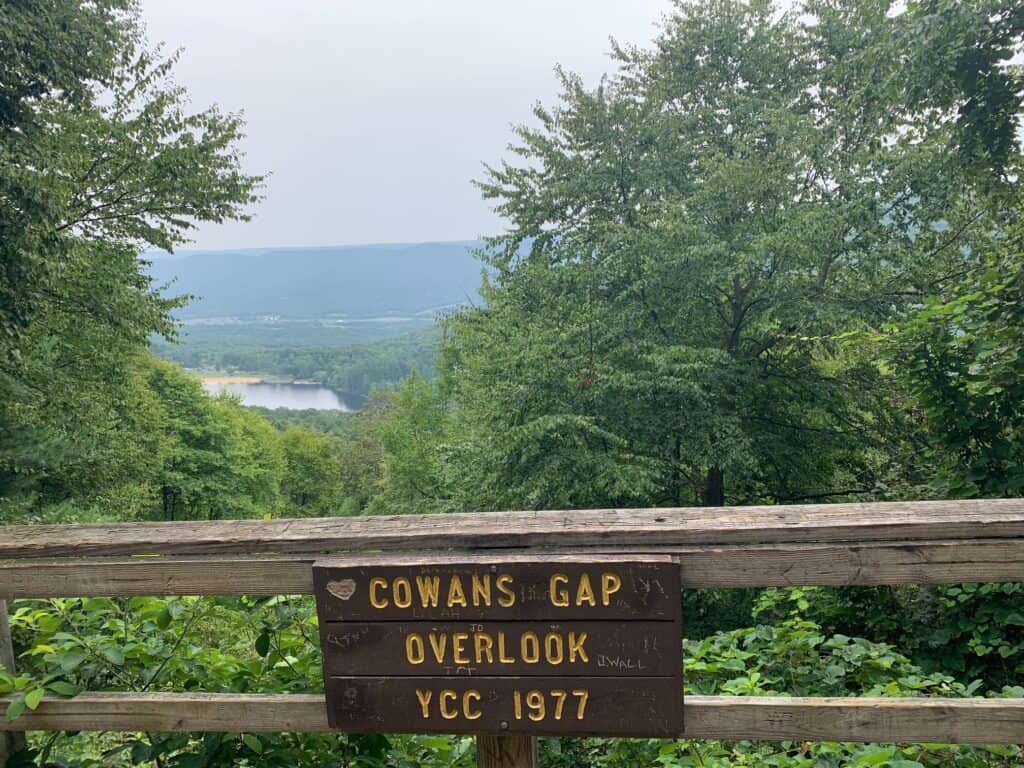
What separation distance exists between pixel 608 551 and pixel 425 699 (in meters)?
0.61

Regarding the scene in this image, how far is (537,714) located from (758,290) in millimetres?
12380

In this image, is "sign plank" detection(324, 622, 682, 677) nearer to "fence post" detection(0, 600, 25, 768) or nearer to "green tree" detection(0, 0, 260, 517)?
"fence post" detection(0, 600, 25, 768)

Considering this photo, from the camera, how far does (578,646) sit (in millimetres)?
1825

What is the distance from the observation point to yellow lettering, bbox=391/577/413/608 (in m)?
1.86

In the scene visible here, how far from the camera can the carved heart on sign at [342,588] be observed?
1885 mm

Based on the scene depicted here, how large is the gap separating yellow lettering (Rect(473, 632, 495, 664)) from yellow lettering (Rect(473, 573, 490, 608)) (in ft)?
0.29

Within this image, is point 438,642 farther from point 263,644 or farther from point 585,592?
point 263,644

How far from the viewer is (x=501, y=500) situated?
12.9m

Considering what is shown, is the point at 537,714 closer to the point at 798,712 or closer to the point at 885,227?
the point at 798,712

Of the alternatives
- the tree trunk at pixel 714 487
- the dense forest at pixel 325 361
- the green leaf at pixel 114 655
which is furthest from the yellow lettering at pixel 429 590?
the dense forest at pixel 325 361

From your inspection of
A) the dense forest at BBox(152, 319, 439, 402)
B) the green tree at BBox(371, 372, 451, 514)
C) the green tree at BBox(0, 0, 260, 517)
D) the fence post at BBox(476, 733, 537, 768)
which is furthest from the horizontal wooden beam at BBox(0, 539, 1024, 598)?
the dense forest at BBox(152, 319, 439, 402)

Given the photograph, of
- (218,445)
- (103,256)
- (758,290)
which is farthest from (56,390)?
(218,445)

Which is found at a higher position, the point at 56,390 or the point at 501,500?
the point at 56,390

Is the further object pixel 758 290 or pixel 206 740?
pixel 758 290
